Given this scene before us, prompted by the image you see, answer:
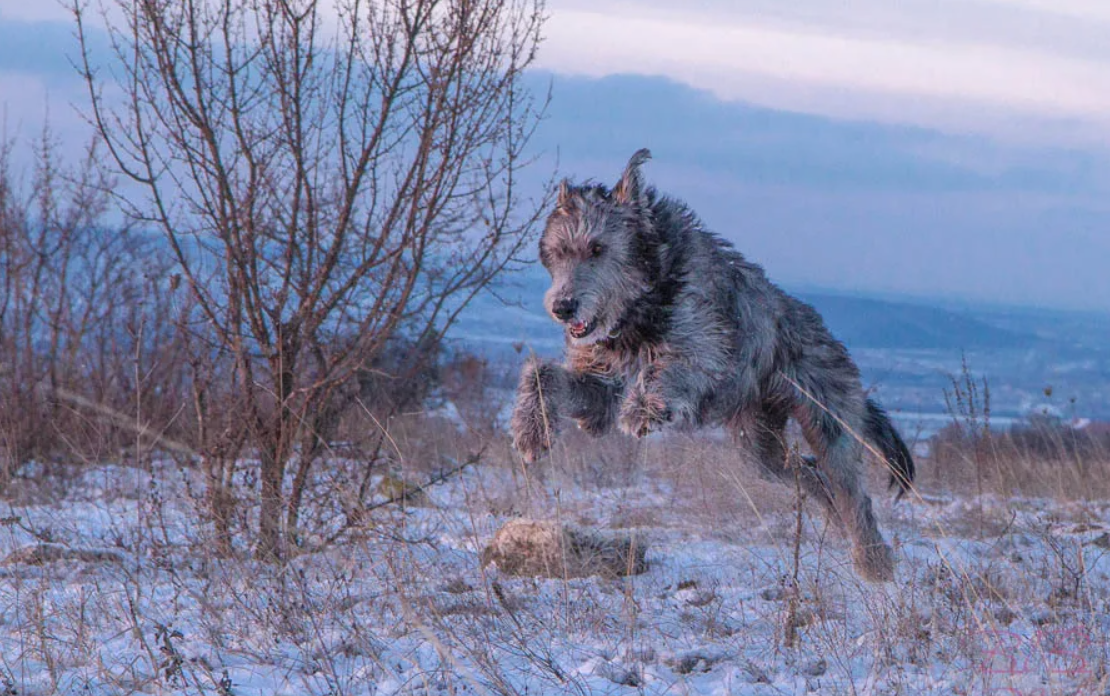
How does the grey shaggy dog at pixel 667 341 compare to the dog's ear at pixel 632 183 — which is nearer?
the grey shaggy dog at pixel 667 341

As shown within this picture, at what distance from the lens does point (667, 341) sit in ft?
16.6

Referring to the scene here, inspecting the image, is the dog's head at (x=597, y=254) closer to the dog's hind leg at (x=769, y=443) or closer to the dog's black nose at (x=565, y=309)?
the dog's black nose at (x=565, y=309)

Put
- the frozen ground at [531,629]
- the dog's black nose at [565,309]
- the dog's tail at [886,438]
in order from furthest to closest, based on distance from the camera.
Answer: the dog's tail at [886,438]
the dog's black nose at [565,309]
the frozen ground at [531,629]

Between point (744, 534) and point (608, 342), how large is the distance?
3036mm

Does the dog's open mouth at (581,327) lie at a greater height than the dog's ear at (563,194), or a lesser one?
lesser

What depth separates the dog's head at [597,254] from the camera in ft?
16.2

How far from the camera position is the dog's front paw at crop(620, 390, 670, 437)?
4492 millimetres

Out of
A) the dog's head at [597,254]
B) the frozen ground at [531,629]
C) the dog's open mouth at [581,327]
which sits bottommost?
the frozen ground at [531,629]

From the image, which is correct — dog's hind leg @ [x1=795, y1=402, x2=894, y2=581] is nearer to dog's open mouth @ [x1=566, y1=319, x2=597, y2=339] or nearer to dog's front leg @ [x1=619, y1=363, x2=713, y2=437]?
dog's front leg @ [x1=619, y1=363, x2=713, y2=437]

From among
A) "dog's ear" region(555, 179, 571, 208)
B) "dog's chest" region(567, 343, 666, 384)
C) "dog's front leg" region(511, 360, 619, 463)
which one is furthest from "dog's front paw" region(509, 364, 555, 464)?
"dog's ear" region(555, 179, 571, 208)

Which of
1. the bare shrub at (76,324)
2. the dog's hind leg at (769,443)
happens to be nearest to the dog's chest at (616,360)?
the dog's hind leg at (769,443)

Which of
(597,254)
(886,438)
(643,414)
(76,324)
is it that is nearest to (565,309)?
(597,254)

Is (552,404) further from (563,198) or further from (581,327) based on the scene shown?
(563,198)

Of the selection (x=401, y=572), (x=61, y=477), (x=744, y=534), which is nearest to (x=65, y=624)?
(x=401, y=572)
